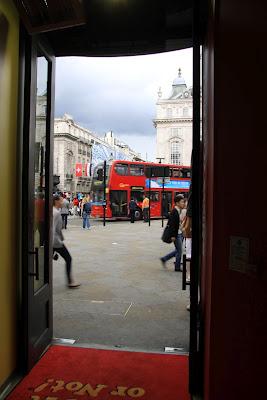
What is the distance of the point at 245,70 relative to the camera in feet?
6.58

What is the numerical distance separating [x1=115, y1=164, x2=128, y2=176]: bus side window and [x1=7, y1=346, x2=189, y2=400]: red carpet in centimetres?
1801

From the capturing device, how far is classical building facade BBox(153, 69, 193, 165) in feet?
244

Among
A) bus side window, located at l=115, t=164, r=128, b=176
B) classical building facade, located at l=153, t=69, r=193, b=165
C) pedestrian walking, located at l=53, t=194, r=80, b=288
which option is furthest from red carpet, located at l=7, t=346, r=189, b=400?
classical building facade, located at l=153, t=69, r=193, b=165

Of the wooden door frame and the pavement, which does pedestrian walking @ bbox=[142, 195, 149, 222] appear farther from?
the wooden door frame

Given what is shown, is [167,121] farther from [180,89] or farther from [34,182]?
[34,182]

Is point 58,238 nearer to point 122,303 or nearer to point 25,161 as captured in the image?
point 122,303

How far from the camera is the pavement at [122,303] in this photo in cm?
444

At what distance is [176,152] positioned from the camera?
75.4 metres

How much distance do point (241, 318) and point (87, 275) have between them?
593 cm

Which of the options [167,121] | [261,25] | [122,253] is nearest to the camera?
[261,25]

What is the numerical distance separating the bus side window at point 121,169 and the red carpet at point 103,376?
1801 cm

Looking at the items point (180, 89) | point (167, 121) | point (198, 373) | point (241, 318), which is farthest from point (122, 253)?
point (180, 89)

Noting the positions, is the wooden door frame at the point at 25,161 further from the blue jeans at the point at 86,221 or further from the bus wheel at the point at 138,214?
the bus wheel at the point at 138,214

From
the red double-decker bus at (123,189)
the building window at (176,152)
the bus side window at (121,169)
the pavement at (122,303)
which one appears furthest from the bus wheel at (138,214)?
the building window at (176,152)
